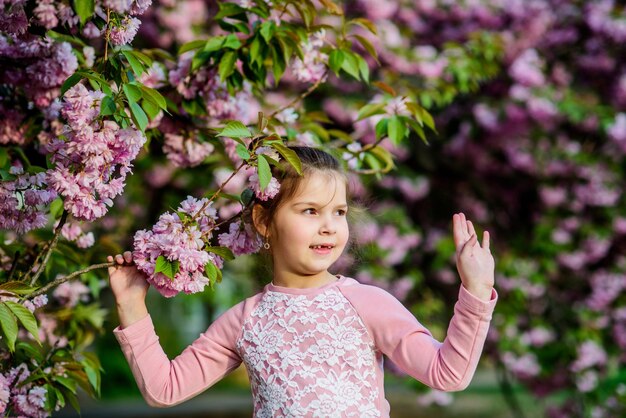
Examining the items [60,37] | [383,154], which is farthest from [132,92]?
[383,154]

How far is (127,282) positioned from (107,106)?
0.48 metres

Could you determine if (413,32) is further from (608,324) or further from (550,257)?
(608,324)

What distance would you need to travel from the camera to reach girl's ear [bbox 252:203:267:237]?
239cm

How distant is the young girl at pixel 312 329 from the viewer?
209 centimetres

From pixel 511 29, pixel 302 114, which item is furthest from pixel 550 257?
pixel 302 114

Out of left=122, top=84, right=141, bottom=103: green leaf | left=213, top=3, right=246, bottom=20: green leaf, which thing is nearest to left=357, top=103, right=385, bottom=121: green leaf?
left=213, top=3, right=246, bottom=20: green leaf

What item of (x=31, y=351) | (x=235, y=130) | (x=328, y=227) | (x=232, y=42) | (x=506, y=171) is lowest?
(x=506, y=171)

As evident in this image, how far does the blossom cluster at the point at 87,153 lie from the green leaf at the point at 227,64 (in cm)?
66

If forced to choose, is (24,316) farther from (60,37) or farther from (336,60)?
(336,60)

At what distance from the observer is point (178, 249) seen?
216cm

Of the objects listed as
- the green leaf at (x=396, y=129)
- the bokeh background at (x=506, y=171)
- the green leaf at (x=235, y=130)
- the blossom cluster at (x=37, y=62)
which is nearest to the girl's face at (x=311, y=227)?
the green leaf at (x=235, y=130)

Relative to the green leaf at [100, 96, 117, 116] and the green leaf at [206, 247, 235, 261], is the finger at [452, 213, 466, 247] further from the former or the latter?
the green leaf at [100, 96, 117, 116]

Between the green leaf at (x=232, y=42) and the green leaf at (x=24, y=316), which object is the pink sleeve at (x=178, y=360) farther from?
the green leaf at (x=232, y=42)

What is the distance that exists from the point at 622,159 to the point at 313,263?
16.3 feet
